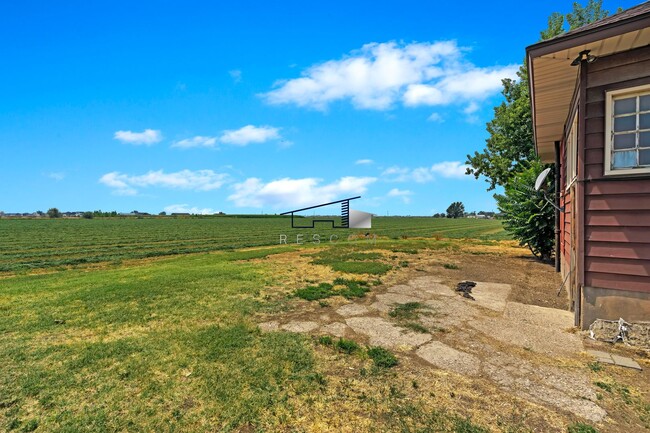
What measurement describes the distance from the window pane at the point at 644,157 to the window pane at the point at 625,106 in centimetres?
54

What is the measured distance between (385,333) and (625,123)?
4.11m

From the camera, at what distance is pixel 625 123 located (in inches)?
161

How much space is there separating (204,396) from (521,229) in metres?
11.8

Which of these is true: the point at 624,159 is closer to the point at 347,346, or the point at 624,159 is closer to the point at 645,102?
the point at 645,102

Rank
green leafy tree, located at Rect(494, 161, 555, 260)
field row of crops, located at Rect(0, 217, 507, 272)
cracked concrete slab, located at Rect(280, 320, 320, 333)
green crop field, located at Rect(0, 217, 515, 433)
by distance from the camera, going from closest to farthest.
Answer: green crop field, located at Rect(0, 217, 515, 433), cracked concrete slab, located at Rect(280, 320, 320, 333), green leafy tree, located at Rect(494, 161, 555, 260), field row of crops, located at Rect(0, 217, 507, 272)

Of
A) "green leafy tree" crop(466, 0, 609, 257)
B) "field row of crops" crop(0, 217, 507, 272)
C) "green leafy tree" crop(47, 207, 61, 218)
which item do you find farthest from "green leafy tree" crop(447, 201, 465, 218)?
"green leafy tree" crop(47, 207, 61, 218)

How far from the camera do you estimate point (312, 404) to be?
2547 millimetres

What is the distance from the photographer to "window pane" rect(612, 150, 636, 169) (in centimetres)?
401

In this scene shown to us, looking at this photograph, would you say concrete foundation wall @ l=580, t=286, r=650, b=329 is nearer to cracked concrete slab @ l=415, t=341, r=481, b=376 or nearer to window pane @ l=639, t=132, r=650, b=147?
window pane @ l=639, t=132, r=650, b=147

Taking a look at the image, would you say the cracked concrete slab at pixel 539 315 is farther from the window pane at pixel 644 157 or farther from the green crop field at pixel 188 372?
the green crop field at pixel 188 372

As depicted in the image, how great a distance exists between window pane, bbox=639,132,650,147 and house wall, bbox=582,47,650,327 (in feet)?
1.17

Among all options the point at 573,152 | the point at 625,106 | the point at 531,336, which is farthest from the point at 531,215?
the point at 531,336

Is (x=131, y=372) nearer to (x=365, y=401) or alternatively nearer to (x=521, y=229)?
(x=365, y=401)

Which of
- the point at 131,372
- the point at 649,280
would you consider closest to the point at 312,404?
the point at 131,372
